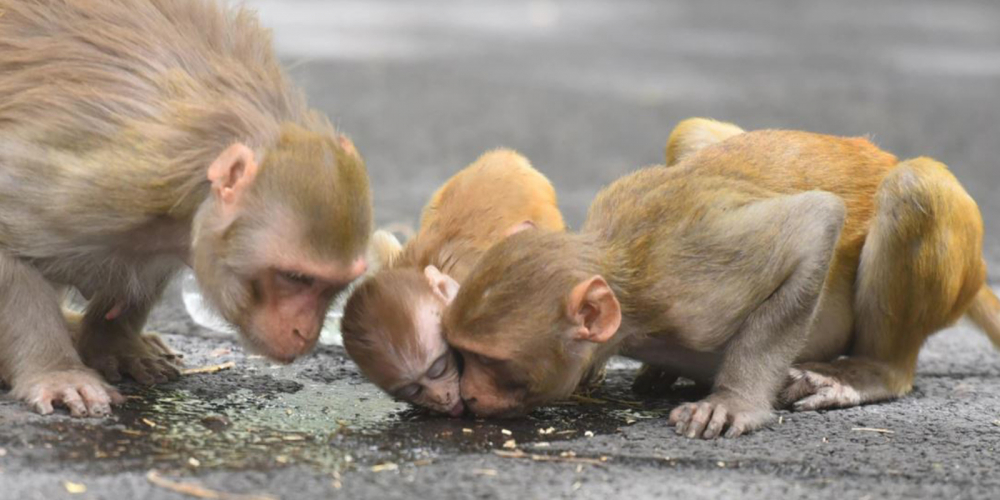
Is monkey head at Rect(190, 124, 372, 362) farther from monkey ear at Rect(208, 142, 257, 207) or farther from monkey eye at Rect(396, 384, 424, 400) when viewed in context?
monkey eye at Rect(396, 384, 424, 400)

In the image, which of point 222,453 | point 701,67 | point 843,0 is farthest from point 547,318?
point 843,0

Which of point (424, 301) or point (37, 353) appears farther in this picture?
point (424, 301)

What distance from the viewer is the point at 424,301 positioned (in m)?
6.21

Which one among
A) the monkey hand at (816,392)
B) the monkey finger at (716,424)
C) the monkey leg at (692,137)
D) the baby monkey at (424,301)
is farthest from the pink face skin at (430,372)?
the monkey leg at (692,137)

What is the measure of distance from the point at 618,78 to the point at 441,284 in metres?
11.6

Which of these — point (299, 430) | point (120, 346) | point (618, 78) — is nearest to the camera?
point (299, 430)

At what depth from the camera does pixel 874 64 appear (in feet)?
61.3

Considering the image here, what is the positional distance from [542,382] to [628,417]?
61 centimetres

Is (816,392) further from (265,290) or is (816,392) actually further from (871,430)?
(265,290)

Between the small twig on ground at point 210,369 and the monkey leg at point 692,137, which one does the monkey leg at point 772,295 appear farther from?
the small twig on ground at point 210,369

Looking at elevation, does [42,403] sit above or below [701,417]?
above

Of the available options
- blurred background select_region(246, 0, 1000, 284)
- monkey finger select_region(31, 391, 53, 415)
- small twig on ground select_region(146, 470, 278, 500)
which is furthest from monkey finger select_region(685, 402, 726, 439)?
blurred background select_region(246, 0, 1000, 284)

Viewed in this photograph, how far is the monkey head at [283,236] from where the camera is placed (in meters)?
5.71

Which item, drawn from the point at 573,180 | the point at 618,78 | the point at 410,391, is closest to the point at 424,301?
the point at 410,391
